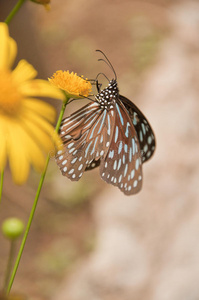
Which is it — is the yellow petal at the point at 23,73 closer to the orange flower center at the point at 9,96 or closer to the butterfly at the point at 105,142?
the orange flower center at the point at 9,96

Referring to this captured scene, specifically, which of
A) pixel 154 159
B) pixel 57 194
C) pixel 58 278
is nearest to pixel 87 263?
pixel 58 278

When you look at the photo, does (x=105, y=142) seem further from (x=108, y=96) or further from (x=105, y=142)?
(x=108, y=96)

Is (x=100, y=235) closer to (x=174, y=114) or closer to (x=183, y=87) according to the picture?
(x=174, y=114)

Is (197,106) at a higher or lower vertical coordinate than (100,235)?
higher

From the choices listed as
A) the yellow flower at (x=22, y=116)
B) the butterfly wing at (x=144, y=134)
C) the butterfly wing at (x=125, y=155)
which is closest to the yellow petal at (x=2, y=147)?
the yellow flower at (x=22, y=116)

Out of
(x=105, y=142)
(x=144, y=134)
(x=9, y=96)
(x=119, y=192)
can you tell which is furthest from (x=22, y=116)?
(x=119, y=192)

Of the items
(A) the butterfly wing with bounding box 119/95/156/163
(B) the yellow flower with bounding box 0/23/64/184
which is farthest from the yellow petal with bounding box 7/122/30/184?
(A) the butterfly wing with bounding box 119/95/156/163
